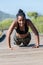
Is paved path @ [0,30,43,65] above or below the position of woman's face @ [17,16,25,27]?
below

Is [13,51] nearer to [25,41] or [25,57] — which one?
[25,57]

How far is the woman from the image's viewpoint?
135 inches

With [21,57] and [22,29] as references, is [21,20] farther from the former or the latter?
[21,57]

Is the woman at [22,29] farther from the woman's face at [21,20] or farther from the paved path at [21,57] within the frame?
the paved path at [21,57]

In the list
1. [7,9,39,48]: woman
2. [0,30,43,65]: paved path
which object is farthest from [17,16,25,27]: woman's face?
[0,30,43,65]: paved path

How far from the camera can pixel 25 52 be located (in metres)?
3.03

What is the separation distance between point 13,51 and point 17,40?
2.31 ft

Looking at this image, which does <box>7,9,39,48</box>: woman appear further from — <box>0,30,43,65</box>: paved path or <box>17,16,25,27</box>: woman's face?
<box>0,30,43,65</box>: paved path

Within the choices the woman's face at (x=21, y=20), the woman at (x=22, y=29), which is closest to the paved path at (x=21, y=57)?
the woman at (x=22, y=29)

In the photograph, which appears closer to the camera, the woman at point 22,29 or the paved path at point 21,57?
the paved path at point 21,57

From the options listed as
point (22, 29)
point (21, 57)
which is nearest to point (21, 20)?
point (22, 29)

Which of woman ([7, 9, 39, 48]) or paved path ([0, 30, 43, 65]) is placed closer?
paved path ([0, 30, 43, 65])

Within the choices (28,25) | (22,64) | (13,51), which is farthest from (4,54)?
(28,25)

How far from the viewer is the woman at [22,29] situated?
3.42m
